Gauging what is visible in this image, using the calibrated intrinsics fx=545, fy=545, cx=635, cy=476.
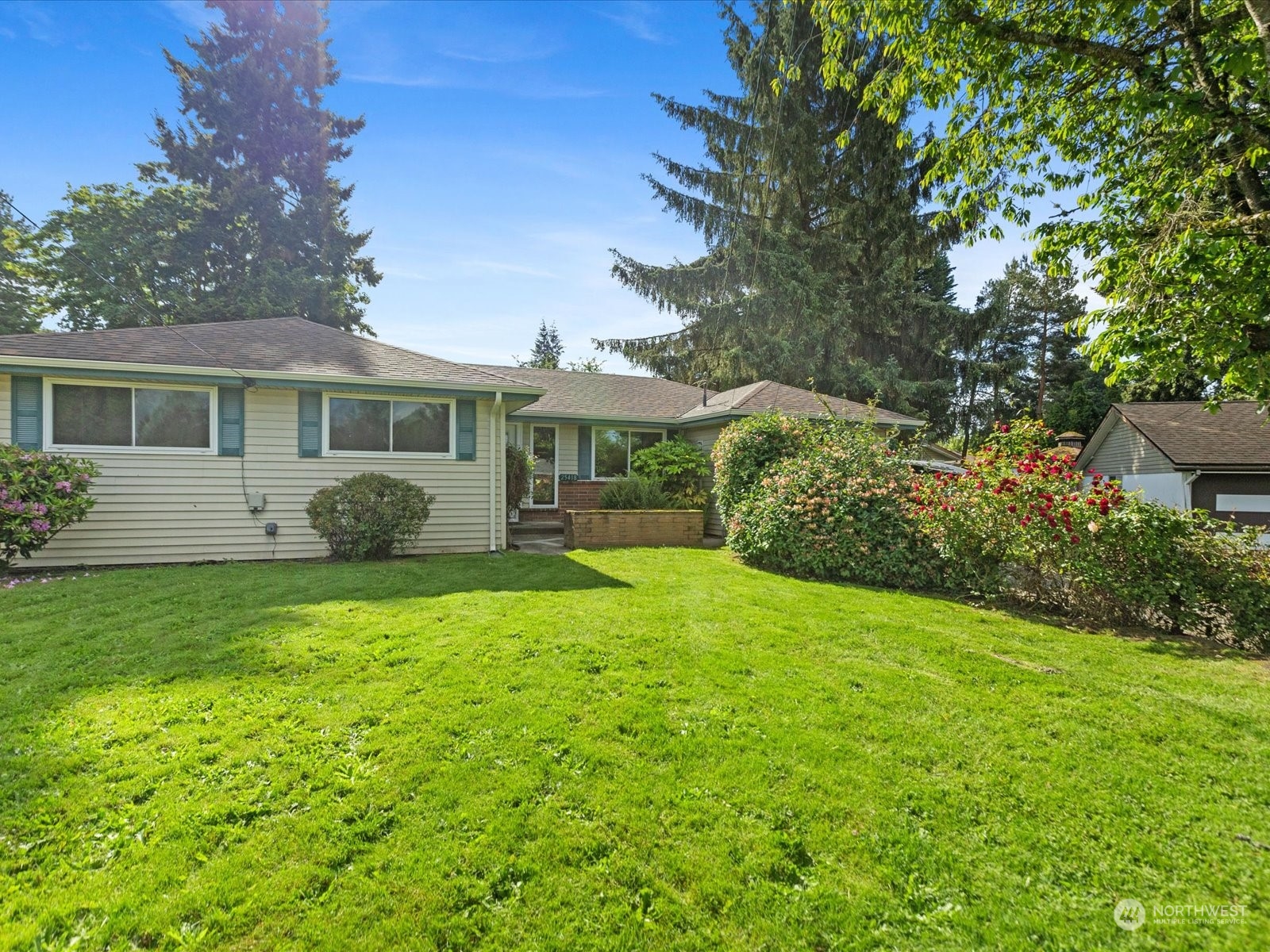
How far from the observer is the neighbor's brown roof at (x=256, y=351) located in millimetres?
7703

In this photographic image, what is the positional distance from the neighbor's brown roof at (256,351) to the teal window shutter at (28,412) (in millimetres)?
425

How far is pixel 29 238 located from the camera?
19.5 meters

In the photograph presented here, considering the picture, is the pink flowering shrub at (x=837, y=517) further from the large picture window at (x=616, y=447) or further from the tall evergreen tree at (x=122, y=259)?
the tall evergreen tree at (x=122, y=259)

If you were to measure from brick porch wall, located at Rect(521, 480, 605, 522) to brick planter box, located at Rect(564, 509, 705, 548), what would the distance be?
96.0 inches

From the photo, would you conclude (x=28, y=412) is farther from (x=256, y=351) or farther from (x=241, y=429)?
(x=256, y=351)

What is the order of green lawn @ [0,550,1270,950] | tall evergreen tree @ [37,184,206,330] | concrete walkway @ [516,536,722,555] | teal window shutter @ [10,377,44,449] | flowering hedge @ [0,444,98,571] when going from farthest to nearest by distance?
tall evergreen tree @ [37,184,206,330]
concrete walkway @ [516,536,722,555]
teal window shutter @ [10,377,44,449]
flowering hedge @ [0,444,98,571]
green lawn @ [0,550,1270,950]

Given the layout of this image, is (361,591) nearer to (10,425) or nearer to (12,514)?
(12,514)

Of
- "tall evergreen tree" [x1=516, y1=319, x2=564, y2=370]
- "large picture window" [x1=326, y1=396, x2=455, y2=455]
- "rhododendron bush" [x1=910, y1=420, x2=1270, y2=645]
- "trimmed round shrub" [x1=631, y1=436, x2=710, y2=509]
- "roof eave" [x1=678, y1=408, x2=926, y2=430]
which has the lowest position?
"rhododendron bush" [x1=910, y1=420, x2=1270, y2=645]

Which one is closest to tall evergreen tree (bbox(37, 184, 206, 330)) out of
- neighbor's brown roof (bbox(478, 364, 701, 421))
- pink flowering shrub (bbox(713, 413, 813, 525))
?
neighbor's brown roof (bbox(478, 364, 701, 421))

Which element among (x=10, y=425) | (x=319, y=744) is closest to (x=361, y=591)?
(x=319, y=744)

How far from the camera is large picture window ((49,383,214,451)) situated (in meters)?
7.57

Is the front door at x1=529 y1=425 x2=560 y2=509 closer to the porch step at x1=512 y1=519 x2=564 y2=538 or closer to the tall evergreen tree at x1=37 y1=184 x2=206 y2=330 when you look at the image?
the porch step at x1=512 y1=519 x2=564 y2=538

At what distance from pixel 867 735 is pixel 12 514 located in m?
9.63

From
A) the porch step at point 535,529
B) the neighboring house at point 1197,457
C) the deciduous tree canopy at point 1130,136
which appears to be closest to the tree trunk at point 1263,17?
the deciduous tree canopy at point 1130,136
